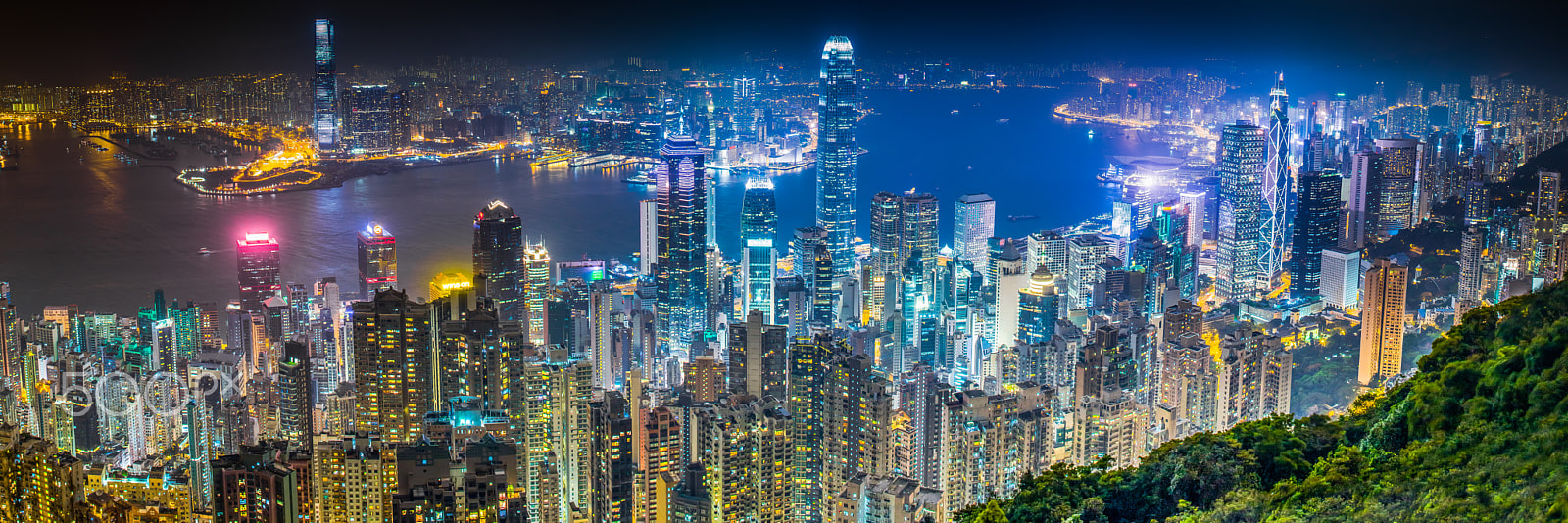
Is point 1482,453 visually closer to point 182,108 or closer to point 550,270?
point 550,270

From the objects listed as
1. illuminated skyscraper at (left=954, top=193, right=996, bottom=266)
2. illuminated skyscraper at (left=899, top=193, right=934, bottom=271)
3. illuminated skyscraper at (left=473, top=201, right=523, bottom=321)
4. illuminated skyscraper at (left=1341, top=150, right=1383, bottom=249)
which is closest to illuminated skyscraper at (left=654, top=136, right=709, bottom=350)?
illuminated skyscraper at (left=473, top=201, right=523, bottom=321)

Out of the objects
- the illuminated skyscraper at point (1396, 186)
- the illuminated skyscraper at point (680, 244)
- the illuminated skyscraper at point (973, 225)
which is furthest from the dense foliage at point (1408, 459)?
the illuminated skyscraper at point (1396, 186)

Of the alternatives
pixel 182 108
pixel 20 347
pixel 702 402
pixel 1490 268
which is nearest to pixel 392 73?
pixel 182 108

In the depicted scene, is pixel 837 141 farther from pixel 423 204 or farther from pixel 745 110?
pixel 423 204

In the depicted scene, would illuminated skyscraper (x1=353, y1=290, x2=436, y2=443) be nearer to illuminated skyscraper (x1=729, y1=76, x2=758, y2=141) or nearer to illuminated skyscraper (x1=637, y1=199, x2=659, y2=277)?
illuminated skyscraper (x1=637, y1=199, x2=659, y2=277)

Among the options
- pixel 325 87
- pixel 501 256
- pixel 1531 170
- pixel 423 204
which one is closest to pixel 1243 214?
pixel 1531 170
